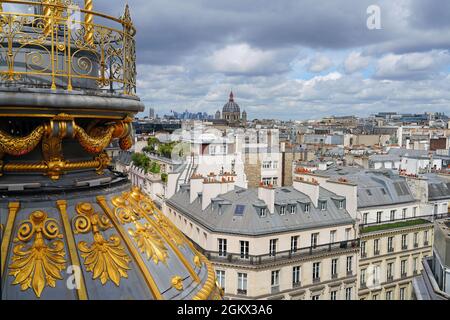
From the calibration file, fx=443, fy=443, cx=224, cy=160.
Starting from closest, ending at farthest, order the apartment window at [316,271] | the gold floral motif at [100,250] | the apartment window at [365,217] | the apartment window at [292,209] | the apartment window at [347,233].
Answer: the gold floral motif at [100,250] < the apartment window at [316,271] < the apartment window at [292,209] < the apartment window at [347,233] < the apartment window at [365,217]

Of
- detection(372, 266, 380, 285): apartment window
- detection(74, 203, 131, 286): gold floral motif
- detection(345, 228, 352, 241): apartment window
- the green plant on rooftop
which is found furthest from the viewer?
the green plant on rooftop

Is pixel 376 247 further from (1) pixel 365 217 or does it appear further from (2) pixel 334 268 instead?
(2) pixel 334 268

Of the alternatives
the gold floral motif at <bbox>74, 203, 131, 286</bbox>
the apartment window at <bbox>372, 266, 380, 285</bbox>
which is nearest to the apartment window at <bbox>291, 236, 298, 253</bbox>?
the apartment window at <bbox>372, 266, 380, 285</bbox>

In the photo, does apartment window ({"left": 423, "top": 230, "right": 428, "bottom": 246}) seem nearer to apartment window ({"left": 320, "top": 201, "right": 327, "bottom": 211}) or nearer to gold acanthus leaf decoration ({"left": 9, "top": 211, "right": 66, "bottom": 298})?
apartment window ({"left": 320, "top": 201, "right": 327, "bottom": 211})

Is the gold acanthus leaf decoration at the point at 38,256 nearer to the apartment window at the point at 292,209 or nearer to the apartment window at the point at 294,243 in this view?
the apartment window at the point at 294,243

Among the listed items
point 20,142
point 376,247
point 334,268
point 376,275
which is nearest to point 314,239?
point 334,268

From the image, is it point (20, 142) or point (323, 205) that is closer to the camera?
point (20, 142)

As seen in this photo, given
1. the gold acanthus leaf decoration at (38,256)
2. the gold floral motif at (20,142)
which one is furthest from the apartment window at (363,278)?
the gold floral motif at (20,142)
